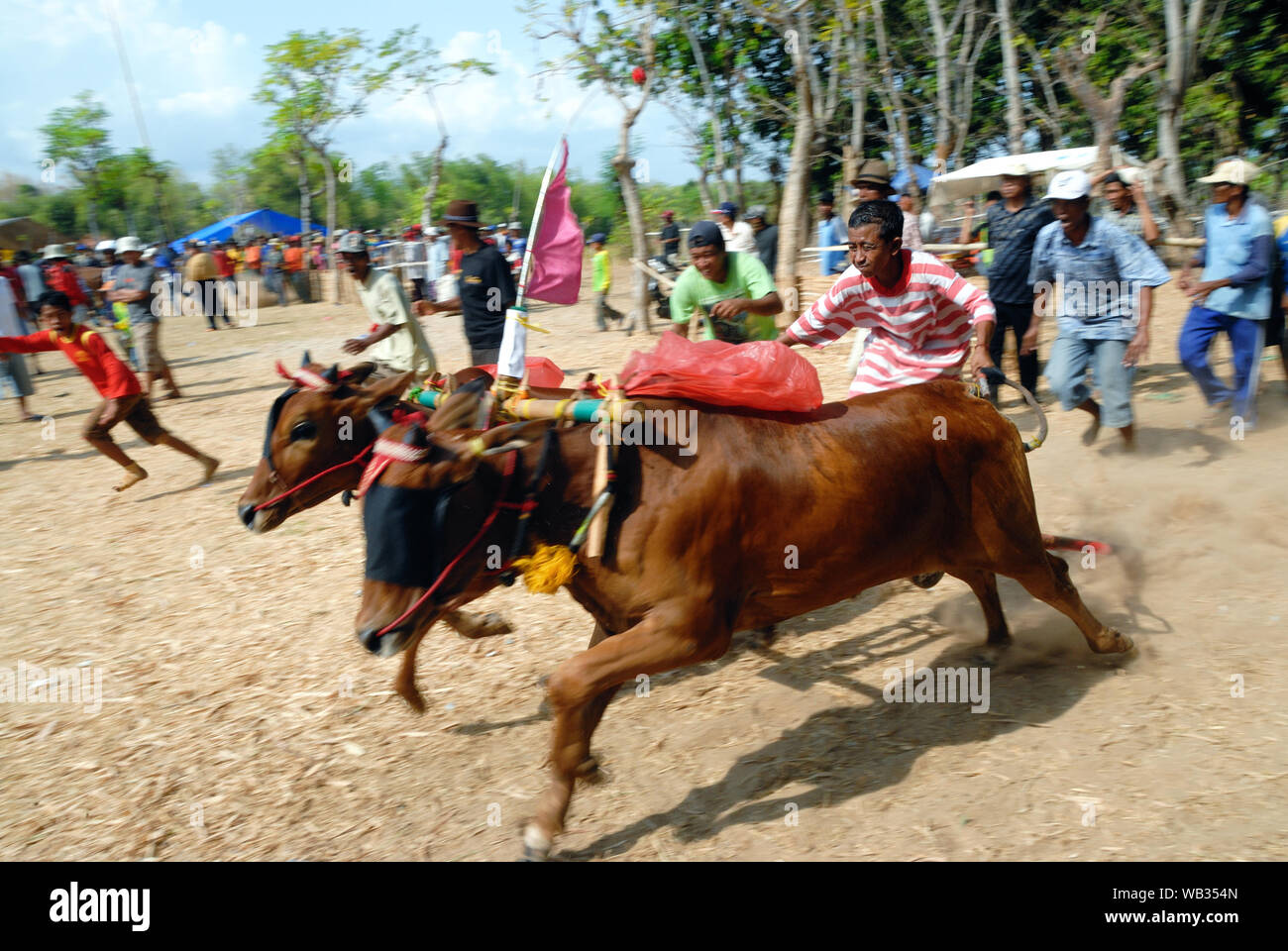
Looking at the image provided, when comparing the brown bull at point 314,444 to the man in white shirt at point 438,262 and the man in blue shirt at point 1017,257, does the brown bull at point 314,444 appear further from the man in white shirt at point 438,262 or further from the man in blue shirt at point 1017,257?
the man in white shirt at point 438,262

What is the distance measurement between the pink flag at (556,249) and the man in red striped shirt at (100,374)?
611cm

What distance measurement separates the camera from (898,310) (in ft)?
16.1

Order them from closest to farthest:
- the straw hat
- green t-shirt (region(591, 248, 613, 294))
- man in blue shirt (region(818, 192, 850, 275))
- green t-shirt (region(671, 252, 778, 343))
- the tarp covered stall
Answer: green t-shirt (region(671, 252, 778, 343)) < the straw hat < man in blue shirt (region(818, 192, 850, 275)) < green t-shirt (region(591, 248, 613, 294)) < the tarp covered stall

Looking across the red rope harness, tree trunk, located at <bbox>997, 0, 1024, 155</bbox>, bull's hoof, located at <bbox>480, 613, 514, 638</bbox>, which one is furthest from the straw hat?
tree trunk, located at <bbox>997, 0, 1024, 155</bbox>

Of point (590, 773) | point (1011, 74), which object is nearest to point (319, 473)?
point (590, 773)

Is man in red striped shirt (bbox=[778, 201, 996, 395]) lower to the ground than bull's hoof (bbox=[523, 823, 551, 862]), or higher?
higher

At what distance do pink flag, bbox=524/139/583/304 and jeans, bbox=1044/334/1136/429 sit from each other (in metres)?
4.05

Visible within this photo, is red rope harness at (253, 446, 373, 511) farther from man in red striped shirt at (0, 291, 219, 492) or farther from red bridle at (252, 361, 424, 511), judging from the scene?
man in red striped shirt at (0, 291, 219, 492)

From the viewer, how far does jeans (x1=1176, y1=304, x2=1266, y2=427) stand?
25.7 ft

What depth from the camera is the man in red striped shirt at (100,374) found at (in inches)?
356

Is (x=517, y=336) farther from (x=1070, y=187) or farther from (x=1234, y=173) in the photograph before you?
(x=1234, y=173)

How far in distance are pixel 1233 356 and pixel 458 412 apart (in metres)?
7.03

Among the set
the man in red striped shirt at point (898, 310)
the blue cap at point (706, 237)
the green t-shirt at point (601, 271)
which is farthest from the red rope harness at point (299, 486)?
the green t-shirt at point (601, 271)
